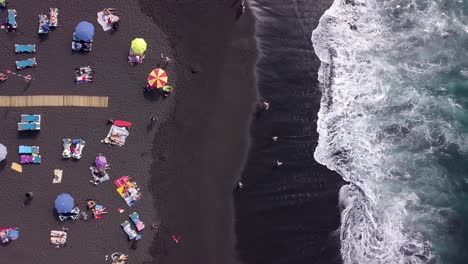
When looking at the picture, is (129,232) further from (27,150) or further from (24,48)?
(24,48)

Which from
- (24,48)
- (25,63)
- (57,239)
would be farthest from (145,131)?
(24,48)

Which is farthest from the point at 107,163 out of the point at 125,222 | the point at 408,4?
the point at 408,4

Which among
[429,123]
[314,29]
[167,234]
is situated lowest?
[167,234]

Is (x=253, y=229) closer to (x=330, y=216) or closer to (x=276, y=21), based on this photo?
(x=330, y=216)


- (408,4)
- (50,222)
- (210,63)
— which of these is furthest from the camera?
(408,4)

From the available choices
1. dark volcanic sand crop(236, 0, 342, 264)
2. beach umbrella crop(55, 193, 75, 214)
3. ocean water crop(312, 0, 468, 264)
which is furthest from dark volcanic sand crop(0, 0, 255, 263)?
ocean water crop(312, 0, 468, 264)

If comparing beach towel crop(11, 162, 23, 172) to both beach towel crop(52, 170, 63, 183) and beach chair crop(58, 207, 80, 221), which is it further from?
beach chair crop(58, 207, 80, 221)
